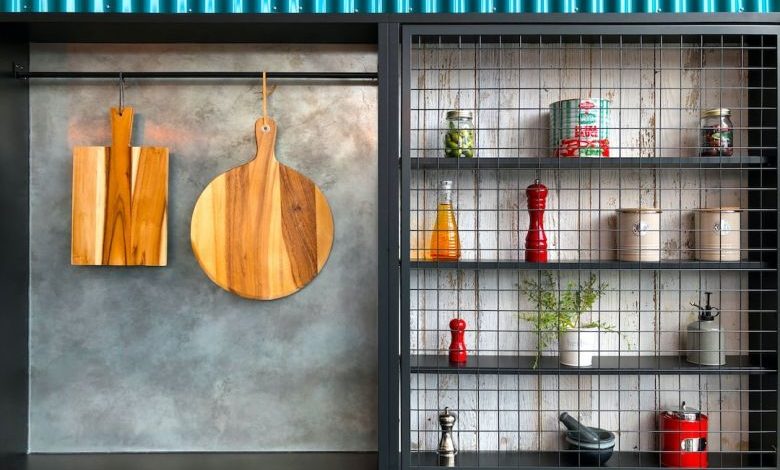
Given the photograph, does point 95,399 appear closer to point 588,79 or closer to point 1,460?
point 1,460

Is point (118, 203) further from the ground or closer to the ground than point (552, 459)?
further from the ground

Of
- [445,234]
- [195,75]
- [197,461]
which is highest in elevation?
[195,75]

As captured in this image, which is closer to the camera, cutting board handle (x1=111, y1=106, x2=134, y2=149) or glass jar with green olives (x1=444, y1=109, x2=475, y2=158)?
glass jar with green olives (x1=444, y1=109, x2=475, y2=158)

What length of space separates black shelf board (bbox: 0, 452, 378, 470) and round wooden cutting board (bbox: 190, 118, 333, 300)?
58 centimetres

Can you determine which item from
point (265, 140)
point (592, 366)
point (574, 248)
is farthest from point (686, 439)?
point (265, 140)

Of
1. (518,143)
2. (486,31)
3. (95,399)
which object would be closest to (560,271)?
(518,143)

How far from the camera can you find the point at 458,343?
2.11m

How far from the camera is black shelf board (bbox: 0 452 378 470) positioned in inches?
84.7

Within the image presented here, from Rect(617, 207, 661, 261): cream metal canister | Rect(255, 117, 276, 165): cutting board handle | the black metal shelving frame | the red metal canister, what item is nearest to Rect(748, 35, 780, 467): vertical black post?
the black metal shelving frame

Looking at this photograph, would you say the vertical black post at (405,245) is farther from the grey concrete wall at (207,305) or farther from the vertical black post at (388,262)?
the grey concrete wall at (207,305)

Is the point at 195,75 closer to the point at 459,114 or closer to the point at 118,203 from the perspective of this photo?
the point at 118,203

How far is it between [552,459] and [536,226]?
2.69 feet

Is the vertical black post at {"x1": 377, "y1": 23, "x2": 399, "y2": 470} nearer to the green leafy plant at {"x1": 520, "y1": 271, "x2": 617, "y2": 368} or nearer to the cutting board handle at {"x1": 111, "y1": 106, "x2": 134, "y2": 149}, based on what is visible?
the green leafy plant at {"x1": 520, "y1": 271, "x2": 617, "y2": 368}

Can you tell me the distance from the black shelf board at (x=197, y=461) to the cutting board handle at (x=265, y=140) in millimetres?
1065
